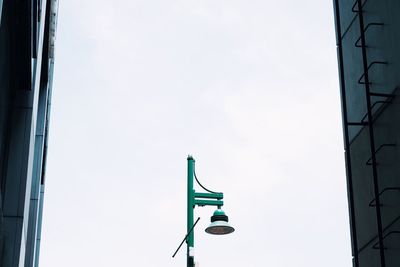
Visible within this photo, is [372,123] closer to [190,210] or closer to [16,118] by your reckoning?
[190,210]

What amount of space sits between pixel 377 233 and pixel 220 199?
212 inches

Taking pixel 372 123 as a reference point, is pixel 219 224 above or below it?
below

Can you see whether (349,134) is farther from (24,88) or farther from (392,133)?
(24,88)

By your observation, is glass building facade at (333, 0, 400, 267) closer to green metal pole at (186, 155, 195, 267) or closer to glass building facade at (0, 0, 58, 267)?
green metal pole at (186, 155, 195, 267)

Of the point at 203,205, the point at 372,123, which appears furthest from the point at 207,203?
the point at 372,123

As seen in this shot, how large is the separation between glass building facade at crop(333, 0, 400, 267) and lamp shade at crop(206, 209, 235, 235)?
3.57 m

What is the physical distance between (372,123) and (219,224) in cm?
494

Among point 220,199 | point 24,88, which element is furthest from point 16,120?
point 220,199

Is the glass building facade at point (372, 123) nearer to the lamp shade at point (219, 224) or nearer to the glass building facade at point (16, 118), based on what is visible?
the lamp shade at point (219, 224)

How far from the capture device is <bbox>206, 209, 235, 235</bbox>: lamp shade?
16594 mm

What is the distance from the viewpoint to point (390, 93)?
40.2ft

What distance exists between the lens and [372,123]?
12.9 metres

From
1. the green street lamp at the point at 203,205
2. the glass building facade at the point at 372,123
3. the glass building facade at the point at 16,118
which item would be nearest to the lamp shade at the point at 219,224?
the green street lamp at the point at 203,205

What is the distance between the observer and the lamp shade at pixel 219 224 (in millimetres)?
16594
